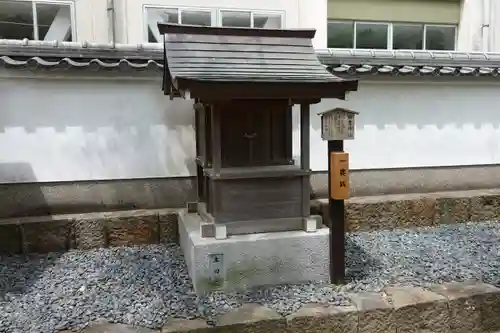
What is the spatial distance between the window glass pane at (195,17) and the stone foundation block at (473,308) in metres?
7.86

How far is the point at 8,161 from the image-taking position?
246 inches

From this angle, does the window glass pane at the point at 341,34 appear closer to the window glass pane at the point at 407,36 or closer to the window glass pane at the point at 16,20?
the window glass pane at the point at 407,36

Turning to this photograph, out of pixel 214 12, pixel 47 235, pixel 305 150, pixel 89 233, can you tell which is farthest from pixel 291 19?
pixel 47 235

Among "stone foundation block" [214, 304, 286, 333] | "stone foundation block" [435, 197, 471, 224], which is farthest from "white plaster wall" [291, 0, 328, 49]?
"stone foundation block" [214, 304, 286, 333]

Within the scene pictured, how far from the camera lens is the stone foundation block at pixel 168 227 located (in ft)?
20.8

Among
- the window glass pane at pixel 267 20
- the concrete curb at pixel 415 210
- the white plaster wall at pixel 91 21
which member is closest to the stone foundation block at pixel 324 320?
the concrete curb at pixel 415 210

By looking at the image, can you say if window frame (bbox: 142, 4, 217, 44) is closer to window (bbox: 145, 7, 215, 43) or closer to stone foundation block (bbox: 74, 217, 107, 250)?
window (bbox: 145, 7, 215, 43)

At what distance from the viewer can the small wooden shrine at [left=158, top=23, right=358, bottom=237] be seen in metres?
4.74

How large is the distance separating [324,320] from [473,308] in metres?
1.62

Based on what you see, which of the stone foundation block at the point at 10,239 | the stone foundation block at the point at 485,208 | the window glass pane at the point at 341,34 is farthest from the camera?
the window glass pane at the point at 341,34

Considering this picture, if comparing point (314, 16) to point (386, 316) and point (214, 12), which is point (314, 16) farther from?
point (386, 316)

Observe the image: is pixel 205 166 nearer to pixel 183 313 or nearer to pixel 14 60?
pixel 183 313

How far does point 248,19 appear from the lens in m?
10.4

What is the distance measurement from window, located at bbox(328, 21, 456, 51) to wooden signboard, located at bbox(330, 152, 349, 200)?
711 cm
